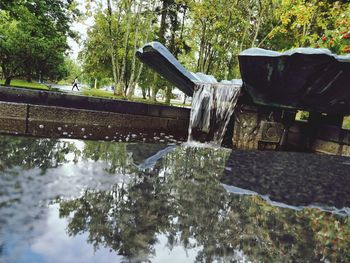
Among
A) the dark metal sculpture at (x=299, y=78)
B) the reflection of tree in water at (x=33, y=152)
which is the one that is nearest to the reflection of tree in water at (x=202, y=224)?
the reflection of tree in water at (x=33, y=152)

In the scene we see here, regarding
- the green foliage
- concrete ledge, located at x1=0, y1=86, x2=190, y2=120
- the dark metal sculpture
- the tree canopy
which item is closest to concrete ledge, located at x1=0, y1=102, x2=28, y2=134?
concrete ledge, located at x1=0, y1=86, x2=190, y2=120

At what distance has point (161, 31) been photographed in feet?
81.6

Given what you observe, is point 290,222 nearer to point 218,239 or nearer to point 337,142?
point 218,239

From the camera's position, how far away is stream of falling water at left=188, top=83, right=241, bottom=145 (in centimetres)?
667

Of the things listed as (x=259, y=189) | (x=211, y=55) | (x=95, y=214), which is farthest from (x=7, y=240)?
(x=211, y=55)

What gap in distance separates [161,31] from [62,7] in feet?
28.1

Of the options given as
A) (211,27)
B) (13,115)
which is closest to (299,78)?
(13,115)

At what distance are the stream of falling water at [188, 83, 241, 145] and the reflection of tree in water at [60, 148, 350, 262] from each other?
5462mm

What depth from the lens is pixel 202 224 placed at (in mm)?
992

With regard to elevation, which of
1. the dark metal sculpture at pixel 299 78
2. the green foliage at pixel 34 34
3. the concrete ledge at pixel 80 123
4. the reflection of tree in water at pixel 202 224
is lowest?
the concrete ledge at pixel 80 123

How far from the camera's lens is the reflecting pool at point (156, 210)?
2.58ft

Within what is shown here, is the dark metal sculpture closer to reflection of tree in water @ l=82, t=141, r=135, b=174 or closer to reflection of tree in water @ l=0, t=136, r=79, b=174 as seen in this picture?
reflection of tree in water @ l=82, t=141, r=135, b=174

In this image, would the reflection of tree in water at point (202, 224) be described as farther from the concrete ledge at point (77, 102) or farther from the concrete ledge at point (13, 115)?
the concrete ledge at point (77, 102)

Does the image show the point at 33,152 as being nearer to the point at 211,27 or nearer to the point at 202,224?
the point at 202,224
